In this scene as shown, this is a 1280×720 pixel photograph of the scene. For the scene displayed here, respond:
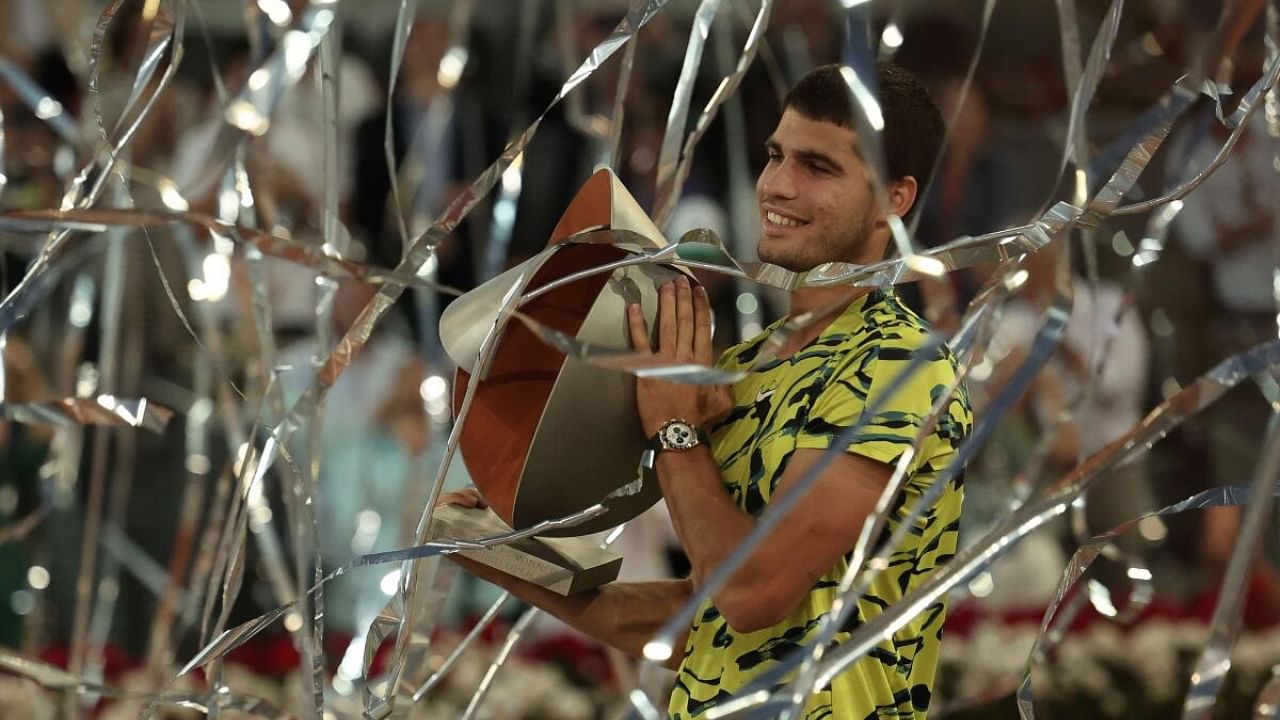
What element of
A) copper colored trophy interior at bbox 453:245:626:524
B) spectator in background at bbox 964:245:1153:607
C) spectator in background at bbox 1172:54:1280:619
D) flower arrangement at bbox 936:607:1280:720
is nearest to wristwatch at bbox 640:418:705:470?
copper colored trophy interior at bbox 453:245:626:524

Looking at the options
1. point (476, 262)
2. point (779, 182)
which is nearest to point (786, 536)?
point (779, 182)

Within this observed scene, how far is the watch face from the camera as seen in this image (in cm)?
113

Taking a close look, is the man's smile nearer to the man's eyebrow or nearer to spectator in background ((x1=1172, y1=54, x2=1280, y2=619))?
the man's eyebrow

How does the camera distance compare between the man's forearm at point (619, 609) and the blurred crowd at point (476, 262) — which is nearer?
the man's forearm at point (619, 609)

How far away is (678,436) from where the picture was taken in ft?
3.73

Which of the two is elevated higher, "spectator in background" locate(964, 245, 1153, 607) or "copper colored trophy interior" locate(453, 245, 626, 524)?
"copper colored trophy interior" locate(453, 245, 626, 524)

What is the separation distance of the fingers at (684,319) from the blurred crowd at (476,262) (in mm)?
1238

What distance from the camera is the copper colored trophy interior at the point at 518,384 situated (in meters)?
1.22

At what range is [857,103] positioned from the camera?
0.92 meters

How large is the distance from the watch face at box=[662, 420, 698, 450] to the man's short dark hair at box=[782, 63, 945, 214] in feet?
0.78

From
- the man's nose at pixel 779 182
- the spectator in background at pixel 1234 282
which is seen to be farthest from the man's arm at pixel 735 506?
the spectator in background at pixel 1234 282

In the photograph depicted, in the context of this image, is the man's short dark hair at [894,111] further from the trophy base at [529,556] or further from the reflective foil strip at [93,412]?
the reflective foil strip at [93,412]

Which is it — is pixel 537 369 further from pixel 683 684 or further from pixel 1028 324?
pixel 1028 324

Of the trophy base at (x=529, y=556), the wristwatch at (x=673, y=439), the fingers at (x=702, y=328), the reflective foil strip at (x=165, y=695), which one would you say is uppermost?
the fingers at (x=702, y=328)
